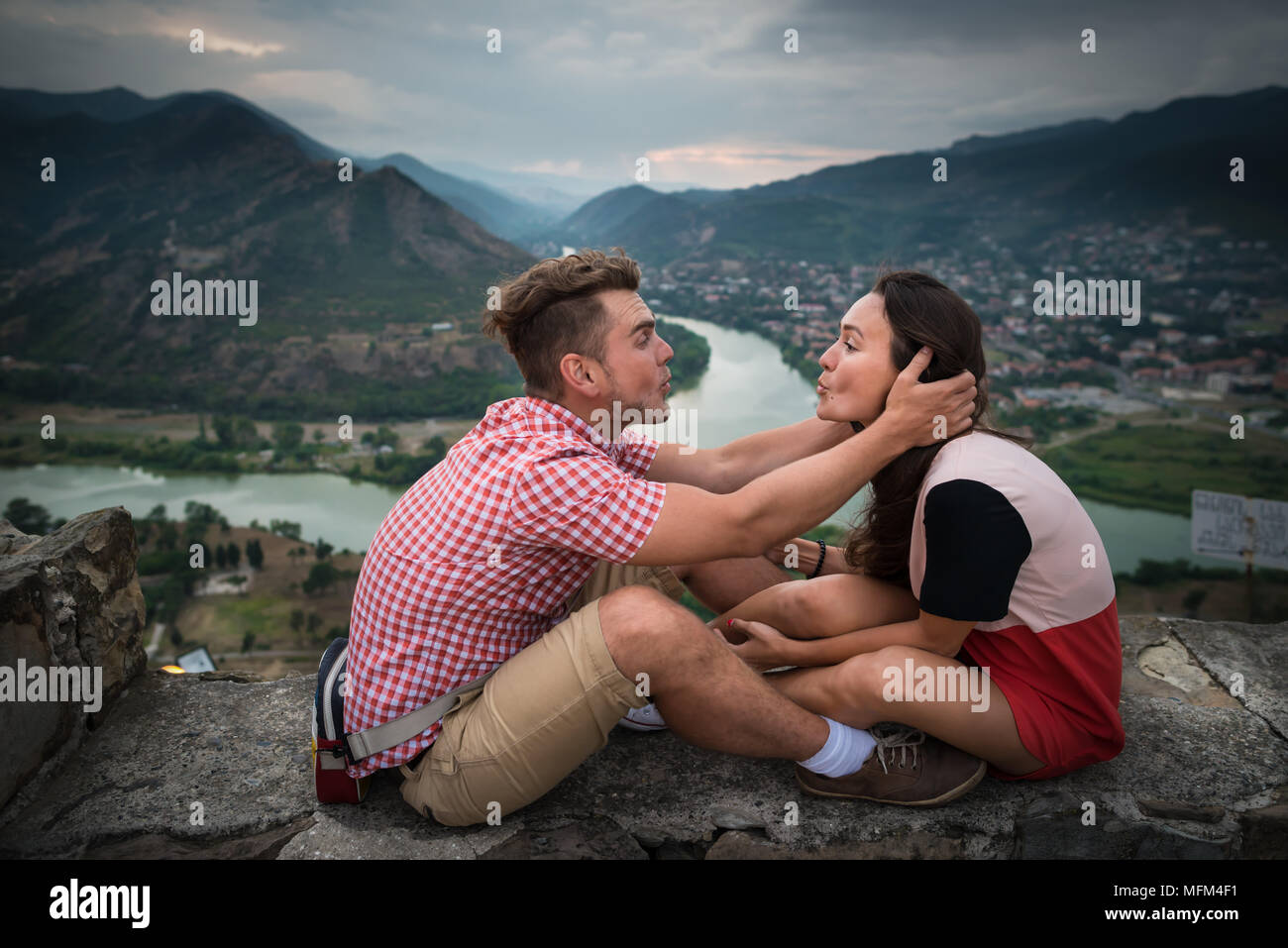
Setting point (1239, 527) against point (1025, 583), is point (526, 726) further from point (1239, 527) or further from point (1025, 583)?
point (1239, 527)

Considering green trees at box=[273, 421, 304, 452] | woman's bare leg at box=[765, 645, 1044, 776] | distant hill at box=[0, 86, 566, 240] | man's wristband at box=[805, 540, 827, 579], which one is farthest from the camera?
distant hill at box=[0, 86, 566, 240]

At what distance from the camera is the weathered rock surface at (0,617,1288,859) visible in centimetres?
212

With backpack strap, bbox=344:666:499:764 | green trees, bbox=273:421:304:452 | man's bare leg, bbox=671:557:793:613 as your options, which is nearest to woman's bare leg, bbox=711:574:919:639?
man's bare leg, bbox=671:557:793:613

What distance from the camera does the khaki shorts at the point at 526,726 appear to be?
6.40 ft

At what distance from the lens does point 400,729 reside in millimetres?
2096

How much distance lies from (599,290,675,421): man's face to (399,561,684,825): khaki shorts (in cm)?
66

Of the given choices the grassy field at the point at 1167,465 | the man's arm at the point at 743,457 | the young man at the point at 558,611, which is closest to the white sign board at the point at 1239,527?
the man's arm at the point at 743,457

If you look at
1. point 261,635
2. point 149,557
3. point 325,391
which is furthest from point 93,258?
point 261,635

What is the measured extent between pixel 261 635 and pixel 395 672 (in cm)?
2364

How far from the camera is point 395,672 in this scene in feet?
6.79

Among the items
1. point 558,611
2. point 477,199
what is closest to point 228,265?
point 477,199

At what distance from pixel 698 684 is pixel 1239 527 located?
13.2ft

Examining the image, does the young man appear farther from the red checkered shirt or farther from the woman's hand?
the woman's hand
